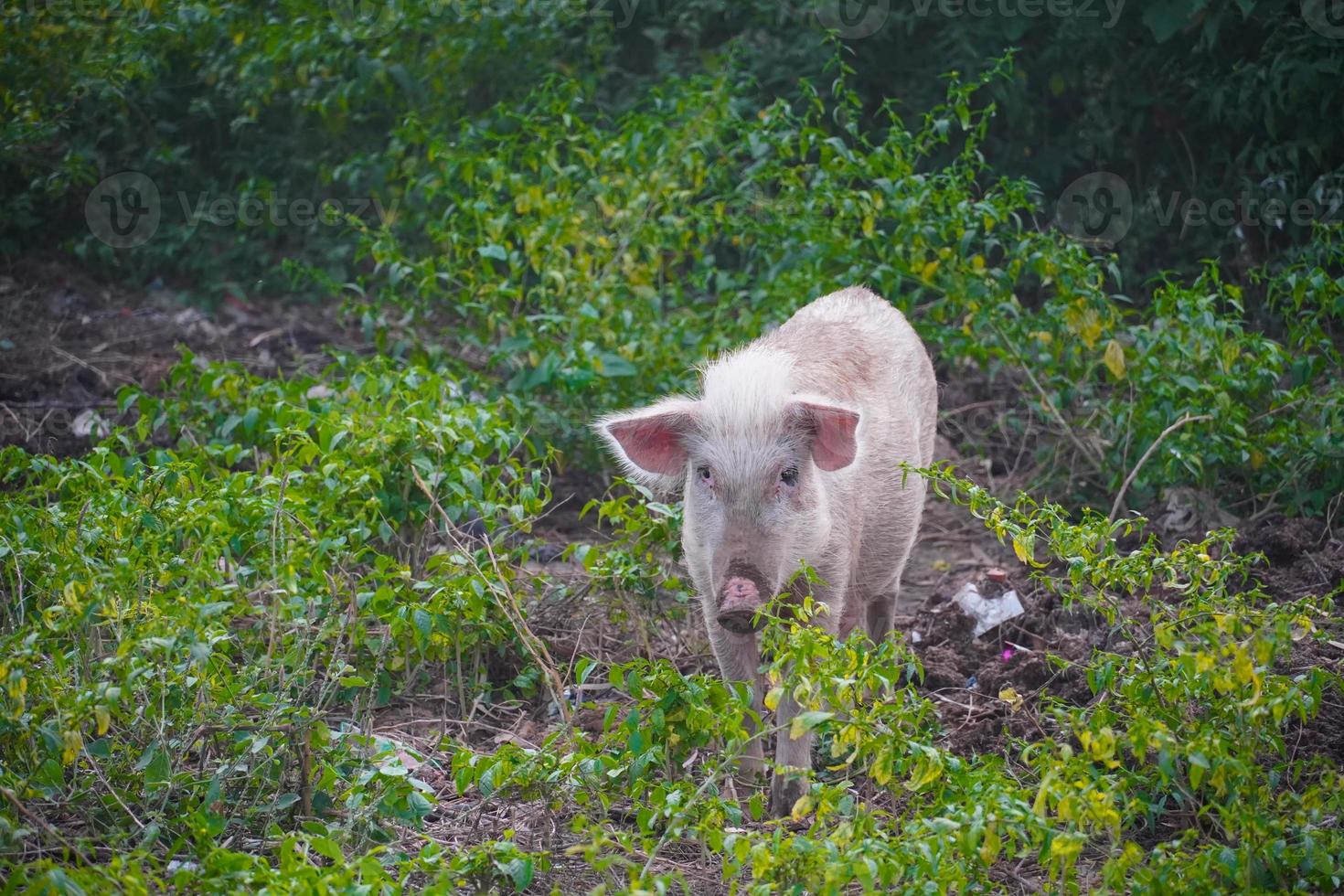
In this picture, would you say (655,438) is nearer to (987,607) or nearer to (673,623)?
(673,623)

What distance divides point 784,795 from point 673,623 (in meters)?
A: 1.20

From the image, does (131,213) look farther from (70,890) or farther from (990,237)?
(70,890)

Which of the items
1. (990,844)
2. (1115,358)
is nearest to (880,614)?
(1115,358)

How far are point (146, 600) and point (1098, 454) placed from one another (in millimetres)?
4406

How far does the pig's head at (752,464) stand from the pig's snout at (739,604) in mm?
119

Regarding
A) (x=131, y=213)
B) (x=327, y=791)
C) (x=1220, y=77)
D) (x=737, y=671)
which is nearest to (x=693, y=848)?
(x=737, y=671)

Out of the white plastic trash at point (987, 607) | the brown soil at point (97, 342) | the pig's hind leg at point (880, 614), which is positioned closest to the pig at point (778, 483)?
the pig's hind leg at point (880, 614)

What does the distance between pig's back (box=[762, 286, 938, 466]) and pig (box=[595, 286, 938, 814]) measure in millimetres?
11

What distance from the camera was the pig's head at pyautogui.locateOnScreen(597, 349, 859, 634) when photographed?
4.17 m

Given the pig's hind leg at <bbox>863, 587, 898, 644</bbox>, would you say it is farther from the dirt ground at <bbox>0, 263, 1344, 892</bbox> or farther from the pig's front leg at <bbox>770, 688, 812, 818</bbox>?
the pig's front leg at <bbox>770, 688, 812, 818</bbox>

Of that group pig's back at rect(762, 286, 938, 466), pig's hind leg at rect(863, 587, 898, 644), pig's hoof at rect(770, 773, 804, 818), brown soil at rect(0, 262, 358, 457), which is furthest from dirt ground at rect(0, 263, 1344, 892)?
pig's back at rect(762, 286, 938, 466)

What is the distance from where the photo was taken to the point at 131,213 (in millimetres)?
9797

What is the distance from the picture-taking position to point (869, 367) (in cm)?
518

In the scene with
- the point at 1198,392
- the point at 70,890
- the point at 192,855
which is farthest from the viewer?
the point at 1198,392
